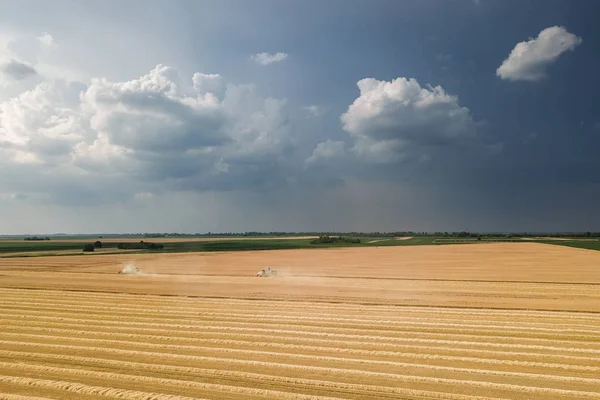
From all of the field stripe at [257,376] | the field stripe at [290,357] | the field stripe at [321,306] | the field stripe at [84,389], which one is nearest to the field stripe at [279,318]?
Result: the field stripe at [321,306]

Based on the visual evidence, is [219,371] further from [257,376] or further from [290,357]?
[290,357]

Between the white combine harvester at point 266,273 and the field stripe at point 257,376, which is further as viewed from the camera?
the white combine harvester at point 266,273

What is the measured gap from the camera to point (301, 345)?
1588cm

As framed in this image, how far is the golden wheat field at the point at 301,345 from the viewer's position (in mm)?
11648

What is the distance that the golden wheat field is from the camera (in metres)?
11.6

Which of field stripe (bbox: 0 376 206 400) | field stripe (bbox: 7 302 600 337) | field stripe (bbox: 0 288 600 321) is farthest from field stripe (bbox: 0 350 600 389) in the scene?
field stripe (bbox: 0 288 600 321)

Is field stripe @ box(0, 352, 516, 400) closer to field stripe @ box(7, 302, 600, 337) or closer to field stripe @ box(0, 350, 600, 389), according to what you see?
field stripe @ box(0, 350, 600, 389)

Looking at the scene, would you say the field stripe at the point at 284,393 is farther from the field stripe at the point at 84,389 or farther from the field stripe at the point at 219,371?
Result: the field stripe at the point at 219,371

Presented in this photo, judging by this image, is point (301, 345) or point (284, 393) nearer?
point (284, 393)

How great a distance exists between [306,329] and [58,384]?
972 centimetres

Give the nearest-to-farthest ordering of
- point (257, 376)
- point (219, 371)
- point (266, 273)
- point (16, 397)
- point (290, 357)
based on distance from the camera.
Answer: point (16, 397)
point (257, 376)
point (219, 371)
point (290, 357)
point (266, 273)

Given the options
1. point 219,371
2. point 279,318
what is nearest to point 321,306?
point 279,318

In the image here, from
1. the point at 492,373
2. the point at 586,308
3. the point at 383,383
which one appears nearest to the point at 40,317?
the point at 383,383

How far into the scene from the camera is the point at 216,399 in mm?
10891
